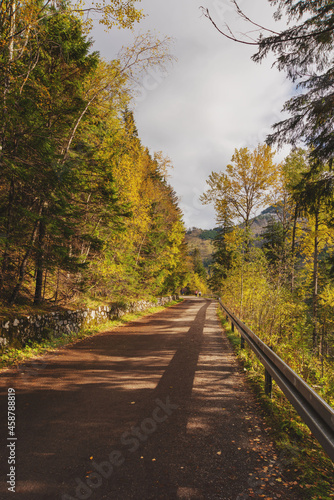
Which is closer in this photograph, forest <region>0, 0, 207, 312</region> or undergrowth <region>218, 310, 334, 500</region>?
undergrowth <region>218, 310, 334, 500</region>

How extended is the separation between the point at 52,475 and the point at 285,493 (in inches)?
87.1

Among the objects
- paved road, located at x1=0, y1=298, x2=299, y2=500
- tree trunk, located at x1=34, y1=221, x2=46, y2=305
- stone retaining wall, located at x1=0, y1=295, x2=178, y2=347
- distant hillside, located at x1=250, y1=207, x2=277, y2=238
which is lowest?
paved road, located at x1=0, y1=298, x2=299, y2=500

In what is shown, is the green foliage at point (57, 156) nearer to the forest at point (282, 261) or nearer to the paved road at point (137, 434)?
the paved road at point (137, 434)

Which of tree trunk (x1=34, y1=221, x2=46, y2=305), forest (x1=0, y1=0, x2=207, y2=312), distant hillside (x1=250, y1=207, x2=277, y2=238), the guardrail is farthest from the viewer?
distant hillside (x1=250, y1=207, x2=277, y2=238)

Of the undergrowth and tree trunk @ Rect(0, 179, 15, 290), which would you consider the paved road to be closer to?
the undergrowth

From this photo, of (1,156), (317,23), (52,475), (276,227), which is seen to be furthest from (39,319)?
(276,227)

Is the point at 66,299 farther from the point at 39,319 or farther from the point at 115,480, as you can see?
the point at 115,480

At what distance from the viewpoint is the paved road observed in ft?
7.79

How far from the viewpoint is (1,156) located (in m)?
5.97

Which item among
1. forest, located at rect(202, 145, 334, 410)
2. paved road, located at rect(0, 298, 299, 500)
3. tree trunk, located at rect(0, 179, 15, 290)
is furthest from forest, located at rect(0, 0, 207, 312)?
forest, located at rect(202, 145, 334, 410)

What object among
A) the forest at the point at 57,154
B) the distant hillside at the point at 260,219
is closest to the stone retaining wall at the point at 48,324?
the forest at the point at 57,154

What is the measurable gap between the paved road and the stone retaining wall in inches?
41.2

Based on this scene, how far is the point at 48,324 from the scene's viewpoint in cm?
786

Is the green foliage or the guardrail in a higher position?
the green foliage
